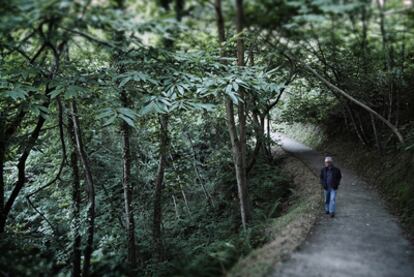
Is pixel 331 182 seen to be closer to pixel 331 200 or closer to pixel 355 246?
pixel 331 200

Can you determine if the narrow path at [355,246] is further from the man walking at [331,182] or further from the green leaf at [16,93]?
the green leaf at [16,93]

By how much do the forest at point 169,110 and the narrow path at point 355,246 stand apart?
2.46 feet

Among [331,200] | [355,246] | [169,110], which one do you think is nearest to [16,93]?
[169,110]

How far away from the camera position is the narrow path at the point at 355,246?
6.42 meters

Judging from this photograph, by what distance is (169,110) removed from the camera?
5.78 meters

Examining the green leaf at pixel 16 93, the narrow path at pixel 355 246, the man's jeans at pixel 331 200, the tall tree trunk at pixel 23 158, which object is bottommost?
the narrow path at pixel 355 246

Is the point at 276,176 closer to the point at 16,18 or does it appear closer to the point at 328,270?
the point at 328,270

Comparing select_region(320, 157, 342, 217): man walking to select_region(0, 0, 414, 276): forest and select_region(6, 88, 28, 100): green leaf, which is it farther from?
select_region(6, 88, 28, 100): green leaf

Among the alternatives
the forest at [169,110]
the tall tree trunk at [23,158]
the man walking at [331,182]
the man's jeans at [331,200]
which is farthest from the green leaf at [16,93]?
the man's jeans at [331,200]

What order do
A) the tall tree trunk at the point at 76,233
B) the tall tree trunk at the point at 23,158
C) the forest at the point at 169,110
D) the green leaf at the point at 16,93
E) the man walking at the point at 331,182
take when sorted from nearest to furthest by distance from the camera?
the forest at the point at 169,110, the green leaf at the point at 16,93, the tall tree trunk at the point at 23,158, the man walking at the point at 331,182, the tall tree trunk at the point at 76,233

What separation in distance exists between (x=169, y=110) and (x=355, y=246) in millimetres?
5199

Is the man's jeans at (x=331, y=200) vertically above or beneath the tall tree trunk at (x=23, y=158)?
Result: beneath

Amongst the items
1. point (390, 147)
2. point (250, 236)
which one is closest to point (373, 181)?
point (390, 147)

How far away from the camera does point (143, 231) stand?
45.2 feet
